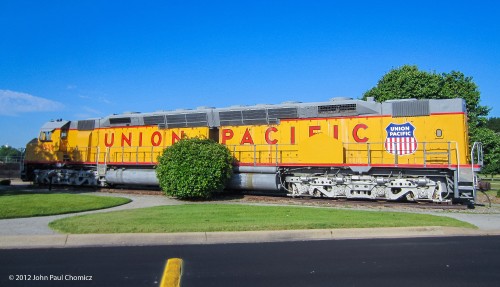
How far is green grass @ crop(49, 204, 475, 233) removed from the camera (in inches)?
340

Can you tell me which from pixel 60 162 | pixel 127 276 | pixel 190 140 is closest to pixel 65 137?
pixel 60 162

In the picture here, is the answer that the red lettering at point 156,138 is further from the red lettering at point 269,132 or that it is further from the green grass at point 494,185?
the green grass at point 494,185

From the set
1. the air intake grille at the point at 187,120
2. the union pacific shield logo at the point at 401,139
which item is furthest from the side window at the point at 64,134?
the union pacific shield logo at the point at 401,139

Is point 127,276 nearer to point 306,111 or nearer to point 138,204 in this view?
point 138,204

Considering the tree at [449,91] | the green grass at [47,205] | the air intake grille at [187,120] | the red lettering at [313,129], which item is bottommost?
the green grass at [47,205]

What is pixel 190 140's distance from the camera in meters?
16.5

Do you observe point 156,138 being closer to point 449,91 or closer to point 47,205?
point 47,205

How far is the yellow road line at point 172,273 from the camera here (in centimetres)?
490

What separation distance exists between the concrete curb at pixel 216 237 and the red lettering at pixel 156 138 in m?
11.5

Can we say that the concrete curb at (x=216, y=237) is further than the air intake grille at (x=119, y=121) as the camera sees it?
No

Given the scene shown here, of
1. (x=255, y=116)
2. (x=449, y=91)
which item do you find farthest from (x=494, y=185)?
(x=255, y=116)

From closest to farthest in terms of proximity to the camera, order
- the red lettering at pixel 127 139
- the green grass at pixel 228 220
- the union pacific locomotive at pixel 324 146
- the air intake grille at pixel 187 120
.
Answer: the green grass at pixel 228 220 → the union pacific locomotive at pixel 324 146 → the air intake grille at pixel 187 120 → the red lettering at pixel 127 139

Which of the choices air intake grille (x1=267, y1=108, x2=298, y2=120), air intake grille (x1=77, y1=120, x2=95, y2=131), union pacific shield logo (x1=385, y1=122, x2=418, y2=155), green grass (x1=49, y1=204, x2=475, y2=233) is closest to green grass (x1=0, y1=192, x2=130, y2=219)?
green grass (x1=49, y1=204, x2=475, y2=233)

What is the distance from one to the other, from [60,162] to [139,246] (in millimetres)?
17174
